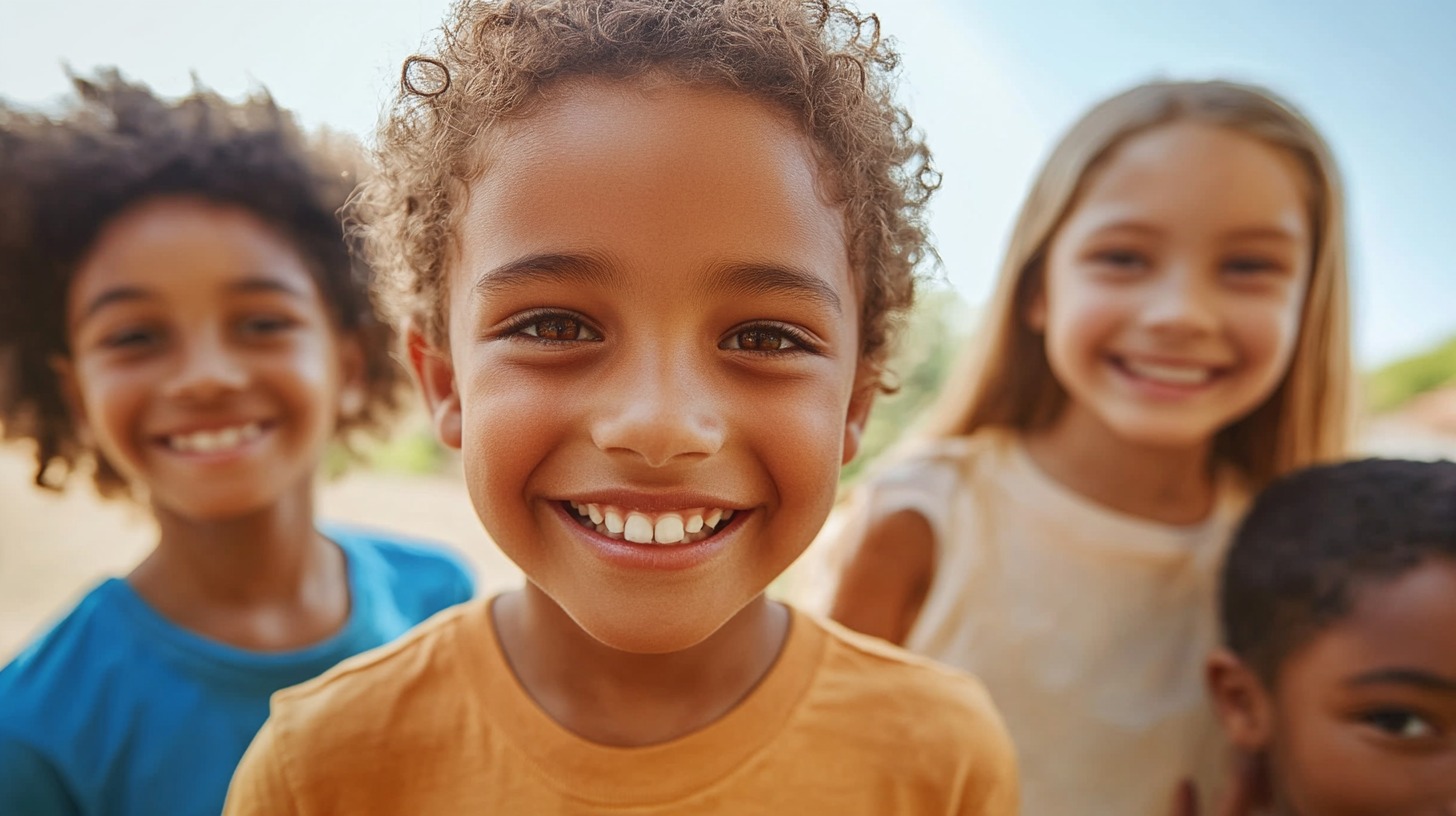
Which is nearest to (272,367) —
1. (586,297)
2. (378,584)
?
(378,584)

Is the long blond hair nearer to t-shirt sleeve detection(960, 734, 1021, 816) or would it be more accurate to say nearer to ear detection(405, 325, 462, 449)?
t-shirt sleeve detection(960, 734, 1021, 816)

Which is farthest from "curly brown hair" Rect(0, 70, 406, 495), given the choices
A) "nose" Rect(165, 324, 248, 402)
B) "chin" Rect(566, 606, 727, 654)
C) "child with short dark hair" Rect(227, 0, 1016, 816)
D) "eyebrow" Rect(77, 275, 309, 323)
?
"chin" Rect(566, 606, 727, 654)

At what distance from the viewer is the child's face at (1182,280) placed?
1.90 metres

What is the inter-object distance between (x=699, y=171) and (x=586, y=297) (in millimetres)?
183

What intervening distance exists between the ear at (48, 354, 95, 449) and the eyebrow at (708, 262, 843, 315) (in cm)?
141

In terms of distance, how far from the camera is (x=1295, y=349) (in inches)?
88.7

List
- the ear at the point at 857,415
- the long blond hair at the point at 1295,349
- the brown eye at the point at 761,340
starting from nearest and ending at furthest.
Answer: the brown eye at the point at 761,340, the ear at the point at 857,415, the long blond hair at the point at 1295,349

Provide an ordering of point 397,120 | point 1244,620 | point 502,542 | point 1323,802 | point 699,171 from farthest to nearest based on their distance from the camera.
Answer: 1. point 1244,620
2. point 1323,802
3. point 397,120
4. point 502,542
5. point 699,171

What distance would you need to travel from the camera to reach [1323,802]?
1.73 meters

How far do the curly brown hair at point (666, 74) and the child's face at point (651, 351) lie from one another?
0.13ft

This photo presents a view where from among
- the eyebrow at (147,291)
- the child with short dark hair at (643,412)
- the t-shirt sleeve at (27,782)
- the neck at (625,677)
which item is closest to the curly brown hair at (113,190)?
the eyebrow at (147,291)

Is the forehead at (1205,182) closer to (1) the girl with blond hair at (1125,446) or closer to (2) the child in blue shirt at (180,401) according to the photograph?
(1) the girl with blond hair at (1125,446)

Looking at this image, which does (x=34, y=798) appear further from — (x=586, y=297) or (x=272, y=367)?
(x=586, y=297)

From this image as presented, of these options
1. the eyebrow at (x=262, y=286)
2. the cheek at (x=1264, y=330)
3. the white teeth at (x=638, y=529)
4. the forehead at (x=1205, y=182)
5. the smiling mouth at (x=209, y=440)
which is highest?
the forehead at (x=1205, y=182)
